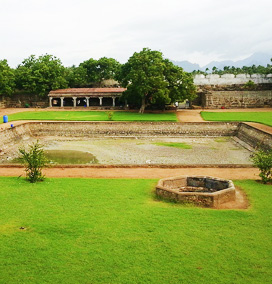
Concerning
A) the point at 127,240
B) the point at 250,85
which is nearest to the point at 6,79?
the point at 250,85

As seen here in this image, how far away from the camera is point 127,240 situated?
24.0ft

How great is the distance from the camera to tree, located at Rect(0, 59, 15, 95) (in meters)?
46.0

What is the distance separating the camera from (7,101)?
50438 mm

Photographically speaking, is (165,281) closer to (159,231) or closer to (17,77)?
(159,231)

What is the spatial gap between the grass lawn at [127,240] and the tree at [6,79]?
38.6 m

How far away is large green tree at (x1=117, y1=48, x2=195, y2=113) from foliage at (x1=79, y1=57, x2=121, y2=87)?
1851 cm

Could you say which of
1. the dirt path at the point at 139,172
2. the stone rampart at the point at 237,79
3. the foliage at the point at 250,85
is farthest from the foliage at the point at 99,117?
the dirt path at the point at 139,172

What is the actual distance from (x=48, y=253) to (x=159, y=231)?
8.02 ft

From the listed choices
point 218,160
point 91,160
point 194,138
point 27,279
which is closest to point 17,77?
point 194,138

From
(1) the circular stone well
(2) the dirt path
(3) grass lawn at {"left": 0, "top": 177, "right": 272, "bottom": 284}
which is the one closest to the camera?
(3) grass lawn at {"left": 0, "top": 177, "right": 272, "bottom": 284}

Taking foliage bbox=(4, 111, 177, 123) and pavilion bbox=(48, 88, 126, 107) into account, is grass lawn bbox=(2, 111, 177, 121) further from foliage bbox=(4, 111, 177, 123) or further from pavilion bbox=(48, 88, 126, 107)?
pavilion bbox=(48, 88, 126, 107)

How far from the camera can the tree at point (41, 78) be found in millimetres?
48062

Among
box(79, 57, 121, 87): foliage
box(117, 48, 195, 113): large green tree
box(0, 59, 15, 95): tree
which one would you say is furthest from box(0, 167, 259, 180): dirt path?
box(79, 57, 121, 87): foliage

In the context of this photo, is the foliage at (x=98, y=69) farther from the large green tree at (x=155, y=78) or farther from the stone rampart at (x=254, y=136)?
the stone rampart at (x=254, y=136)
